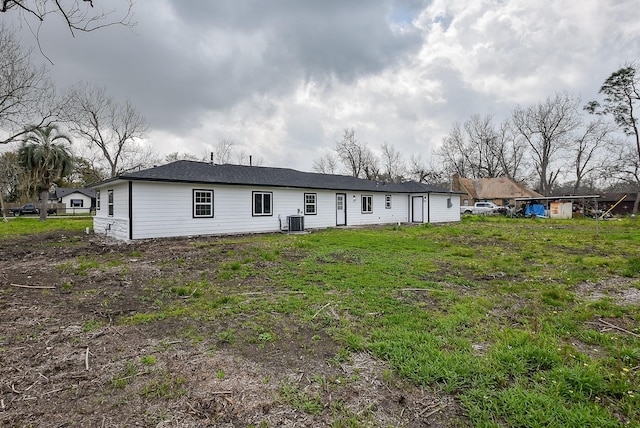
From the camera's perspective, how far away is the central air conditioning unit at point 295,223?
15.7 metres

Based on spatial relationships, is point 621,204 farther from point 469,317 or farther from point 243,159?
point 243,159

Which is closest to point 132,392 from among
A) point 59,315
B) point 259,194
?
point 59,315

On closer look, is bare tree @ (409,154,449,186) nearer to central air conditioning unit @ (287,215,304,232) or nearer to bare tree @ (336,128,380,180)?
bare tree @ (336,128,380,180)

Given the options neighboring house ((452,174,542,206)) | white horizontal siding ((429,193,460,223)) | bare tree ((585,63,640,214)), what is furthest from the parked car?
bare tree ((585,63,640,214))

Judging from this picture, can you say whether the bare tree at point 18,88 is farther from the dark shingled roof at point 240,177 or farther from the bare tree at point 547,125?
the bare tree at point 547,125

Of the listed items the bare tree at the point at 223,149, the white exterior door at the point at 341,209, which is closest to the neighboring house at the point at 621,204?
the white exterior door at the point at 341,209

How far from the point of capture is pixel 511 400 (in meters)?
2.30

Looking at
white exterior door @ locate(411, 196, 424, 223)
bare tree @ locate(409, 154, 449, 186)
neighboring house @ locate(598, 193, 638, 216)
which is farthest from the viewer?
bare tree @ locate(409, 154, 449, 186)

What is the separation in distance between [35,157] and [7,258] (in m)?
29.4

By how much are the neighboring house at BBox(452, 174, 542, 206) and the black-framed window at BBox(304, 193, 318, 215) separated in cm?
2709

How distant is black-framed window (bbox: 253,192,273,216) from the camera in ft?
50.4

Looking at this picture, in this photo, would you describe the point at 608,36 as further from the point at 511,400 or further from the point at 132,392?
the point at 132,392

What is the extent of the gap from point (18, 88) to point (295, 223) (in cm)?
1383

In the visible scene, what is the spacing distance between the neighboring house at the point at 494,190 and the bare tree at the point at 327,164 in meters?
17.5
